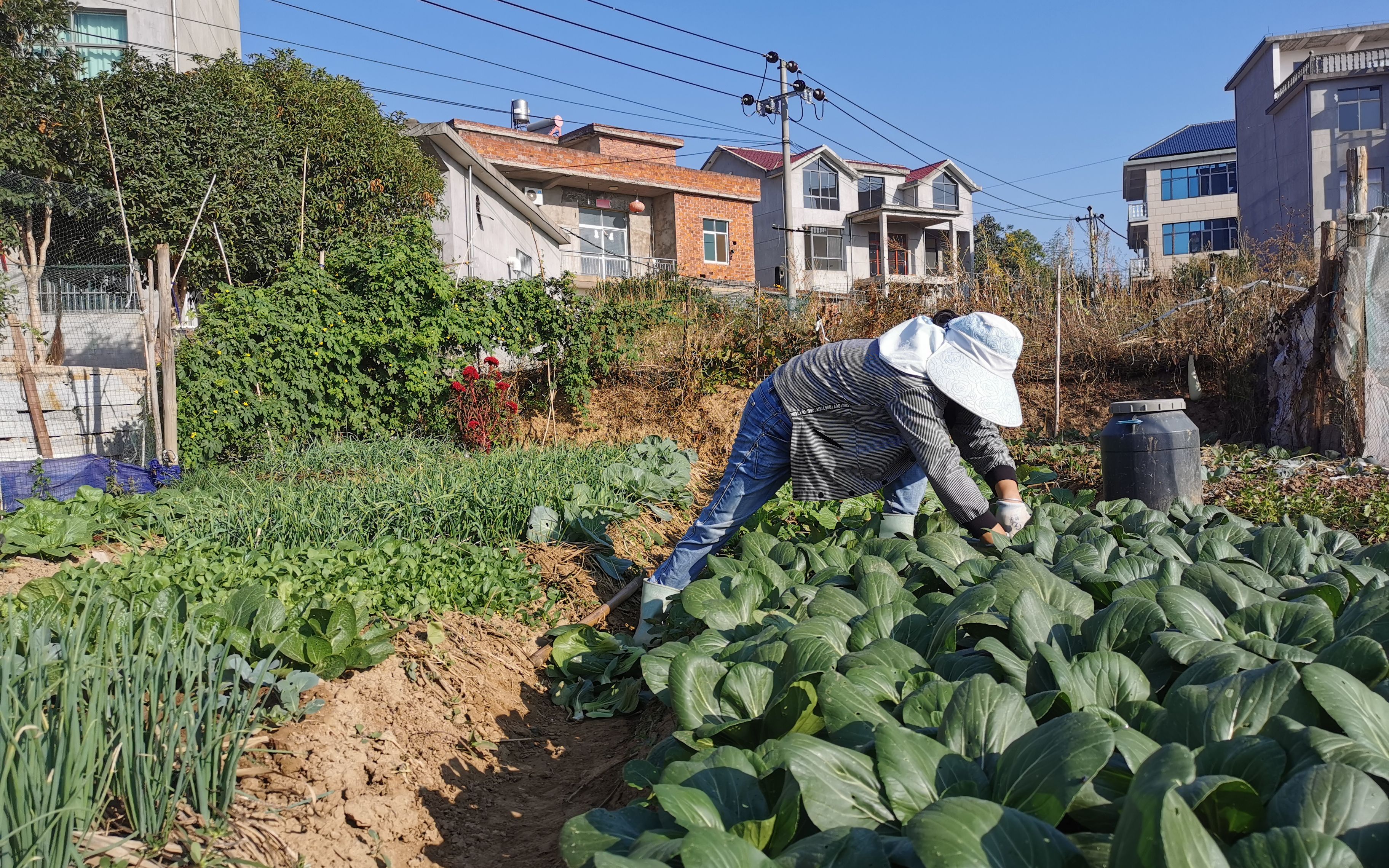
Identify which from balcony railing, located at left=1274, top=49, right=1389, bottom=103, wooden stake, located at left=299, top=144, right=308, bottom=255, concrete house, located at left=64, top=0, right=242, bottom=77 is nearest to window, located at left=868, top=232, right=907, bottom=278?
balcony railing, located at left=1274, top=49, right=1389, bottom=103

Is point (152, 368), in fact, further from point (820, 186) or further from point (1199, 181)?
point (1199, 181)

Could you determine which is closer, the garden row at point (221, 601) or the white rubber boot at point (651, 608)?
the garden row at point (221, 601)

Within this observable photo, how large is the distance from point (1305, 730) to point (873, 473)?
89.1 inches

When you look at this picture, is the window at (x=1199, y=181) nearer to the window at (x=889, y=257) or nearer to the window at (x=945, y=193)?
the window at (x=945, y=193)

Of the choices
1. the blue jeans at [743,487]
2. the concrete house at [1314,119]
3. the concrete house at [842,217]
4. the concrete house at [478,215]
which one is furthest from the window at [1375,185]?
the blue jeans at [743,487]

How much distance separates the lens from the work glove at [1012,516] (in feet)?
10.6

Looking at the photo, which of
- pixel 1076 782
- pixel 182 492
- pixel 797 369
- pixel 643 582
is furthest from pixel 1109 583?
pixel 182 492

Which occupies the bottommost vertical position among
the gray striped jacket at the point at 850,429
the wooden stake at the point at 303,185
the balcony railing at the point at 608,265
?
the gray striped jacket at the point at 850,429

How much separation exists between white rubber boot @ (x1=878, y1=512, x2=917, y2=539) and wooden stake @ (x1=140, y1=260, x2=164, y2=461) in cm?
597

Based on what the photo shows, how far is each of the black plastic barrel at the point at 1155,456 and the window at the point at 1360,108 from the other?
3154 cm

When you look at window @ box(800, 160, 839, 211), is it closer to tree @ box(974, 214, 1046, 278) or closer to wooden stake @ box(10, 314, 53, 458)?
tree @ box(974, 214, 1046, 278)

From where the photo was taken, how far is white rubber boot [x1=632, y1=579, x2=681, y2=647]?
11.6 feet

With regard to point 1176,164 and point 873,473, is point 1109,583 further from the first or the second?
point 1176,164

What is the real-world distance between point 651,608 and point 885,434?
1135 millimetres
